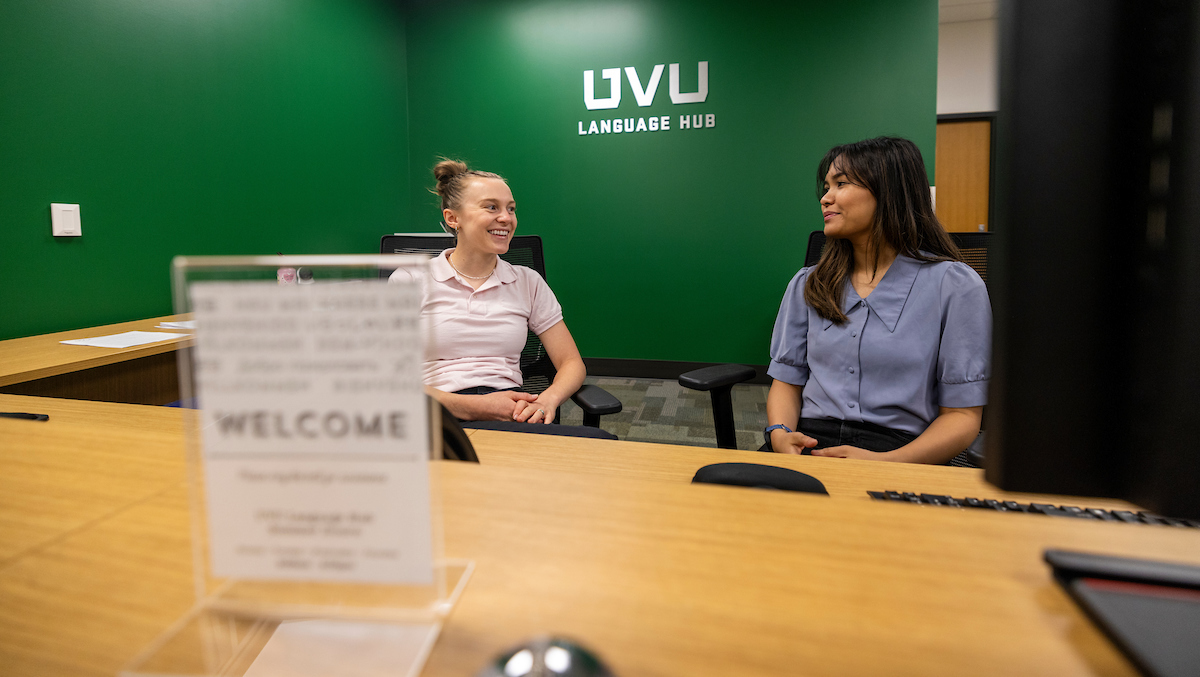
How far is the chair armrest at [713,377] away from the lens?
1.66 metres

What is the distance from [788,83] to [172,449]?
4.55 metres

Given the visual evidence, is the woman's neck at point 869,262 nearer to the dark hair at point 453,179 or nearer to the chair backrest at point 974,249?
the chair backrest at point 974,249

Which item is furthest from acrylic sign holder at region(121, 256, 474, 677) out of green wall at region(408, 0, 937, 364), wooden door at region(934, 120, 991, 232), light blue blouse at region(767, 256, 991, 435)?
wooden door at region(934, 120, 991, 232)

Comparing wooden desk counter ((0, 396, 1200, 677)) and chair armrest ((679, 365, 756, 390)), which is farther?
chair armrest ((679, 365, 756, 390))

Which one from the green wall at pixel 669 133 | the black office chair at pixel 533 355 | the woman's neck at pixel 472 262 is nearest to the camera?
the black office chair at pixel 533 355

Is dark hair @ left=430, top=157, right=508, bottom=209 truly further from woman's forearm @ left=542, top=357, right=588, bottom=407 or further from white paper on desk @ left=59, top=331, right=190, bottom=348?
white paper on desk @ left=59, top=331, right=190, bottom=348

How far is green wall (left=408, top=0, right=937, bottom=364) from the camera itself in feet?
14.0

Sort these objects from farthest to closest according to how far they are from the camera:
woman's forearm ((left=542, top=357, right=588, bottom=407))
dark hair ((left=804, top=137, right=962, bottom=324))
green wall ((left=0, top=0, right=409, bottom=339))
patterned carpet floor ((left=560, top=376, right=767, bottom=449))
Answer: patterned carpet floor ((left=560, top=376, right=767, bottom=449)) → green wall ((left=0, top=0, right=409, bottom=339)) → woman's forearm ((left=542, top=357, right=588, bottom=407)) → dark hair ((left=804, top=137, right=962, bottom=324))

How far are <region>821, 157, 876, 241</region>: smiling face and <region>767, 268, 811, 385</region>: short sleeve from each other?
0.15m

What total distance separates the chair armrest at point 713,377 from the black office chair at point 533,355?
8.1 inches

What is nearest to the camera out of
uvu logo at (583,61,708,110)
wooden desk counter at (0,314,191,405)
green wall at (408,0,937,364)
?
wooden desk counter at (0,314,191,405)

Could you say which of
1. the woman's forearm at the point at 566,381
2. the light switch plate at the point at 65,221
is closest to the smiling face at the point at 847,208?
the woman's forearm at the point at 566,381

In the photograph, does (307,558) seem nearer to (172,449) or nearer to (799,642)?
(799,642)

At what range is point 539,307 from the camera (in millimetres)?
2053
